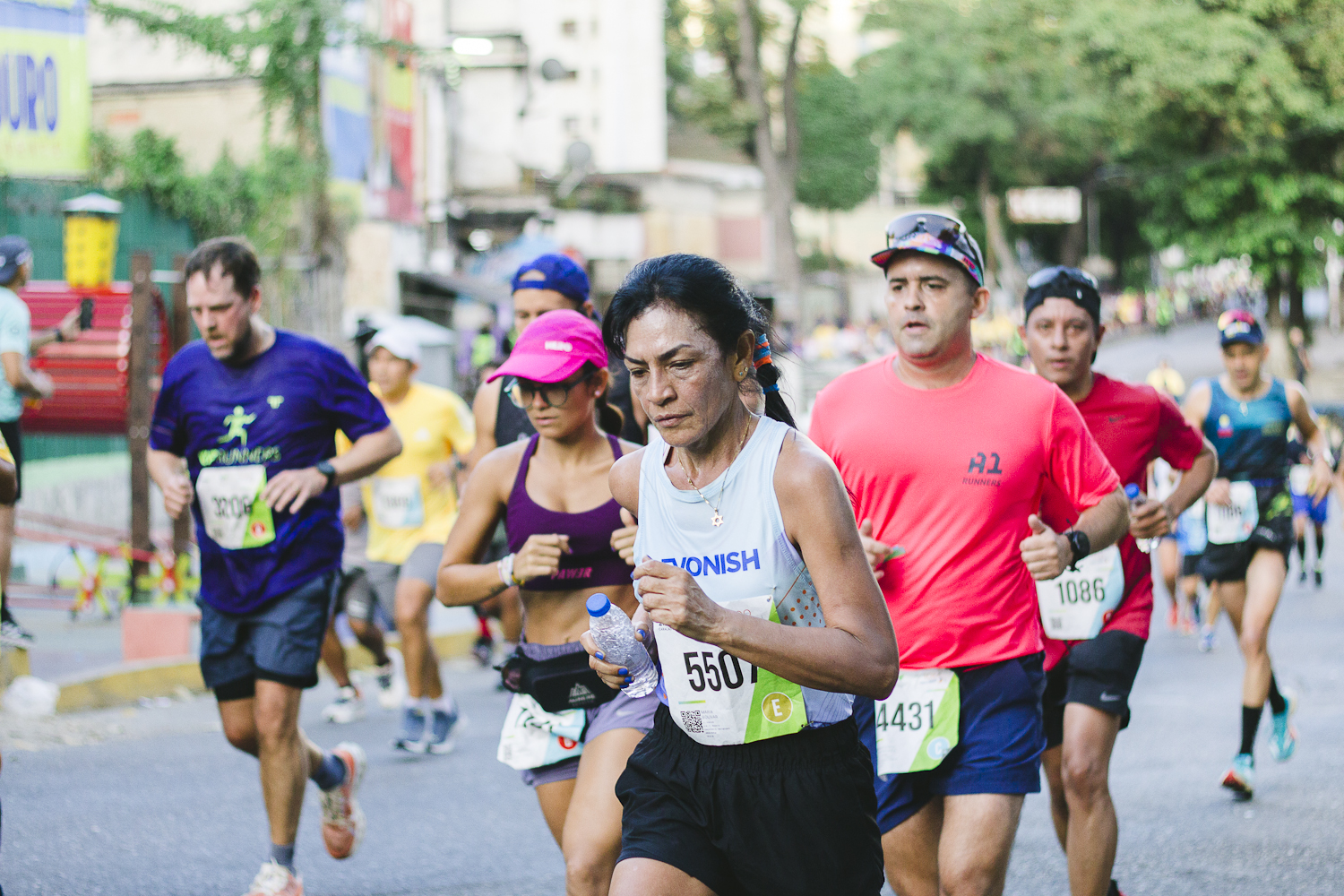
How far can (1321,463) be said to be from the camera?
8.19 metres

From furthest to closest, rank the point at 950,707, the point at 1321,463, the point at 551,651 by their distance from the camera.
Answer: the point at 1321,463, the point at 551,651, the point at 950,707

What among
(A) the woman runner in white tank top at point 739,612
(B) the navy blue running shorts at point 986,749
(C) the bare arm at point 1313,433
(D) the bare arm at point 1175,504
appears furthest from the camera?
(C) the bare arm at point 1313,433

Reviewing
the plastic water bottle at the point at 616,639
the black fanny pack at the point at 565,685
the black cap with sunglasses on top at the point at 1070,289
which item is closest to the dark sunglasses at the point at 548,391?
the black fanny pack at the point at 565,685

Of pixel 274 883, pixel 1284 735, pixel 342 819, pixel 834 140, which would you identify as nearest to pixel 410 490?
pixel 342 819

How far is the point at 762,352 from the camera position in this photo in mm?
3232

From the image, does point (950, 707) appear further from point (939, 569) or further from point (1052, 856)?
point (1052, 856)

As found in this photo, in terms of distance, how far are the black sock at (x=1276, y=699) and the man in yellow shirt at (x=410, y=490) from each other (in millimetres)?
4039

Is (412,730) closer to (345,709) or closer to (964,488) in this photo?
(345,709)

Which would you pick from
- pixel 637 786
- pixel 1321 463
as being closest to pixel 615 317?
pixel 637 786

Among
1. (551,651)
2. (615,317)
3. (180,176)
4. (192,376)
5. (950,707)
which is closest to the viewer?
(615,317)

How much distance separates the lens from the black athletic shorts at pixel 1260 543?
7422 millimetres

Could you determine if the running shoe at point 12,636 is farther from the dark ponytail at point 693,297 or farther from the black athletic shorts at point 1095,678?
the dark ponytail at point 693,297

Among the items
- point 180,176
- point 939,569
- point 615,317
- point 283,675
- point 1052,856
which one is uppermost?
point 180,176

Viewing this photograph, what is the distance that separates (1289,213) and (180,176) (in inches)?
990
